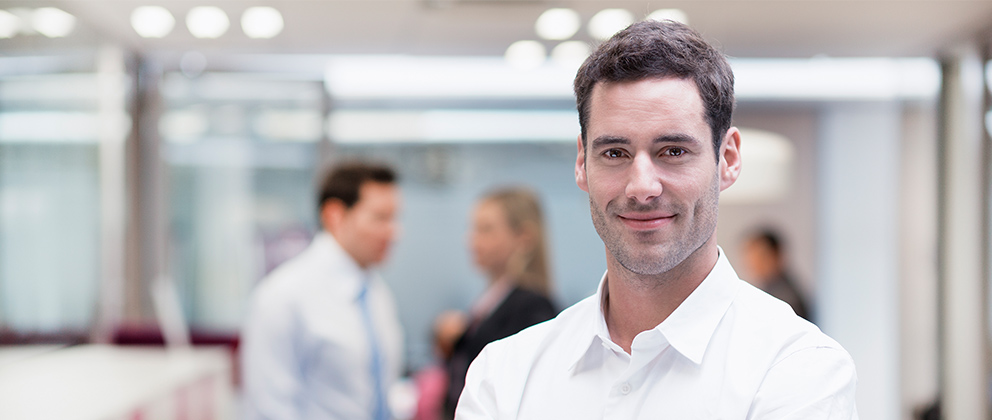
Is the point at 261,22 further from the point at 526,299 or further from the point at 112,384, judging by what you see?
the point at 526,299

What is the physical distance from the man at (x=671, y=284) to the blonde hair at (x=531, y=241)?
4.35ft

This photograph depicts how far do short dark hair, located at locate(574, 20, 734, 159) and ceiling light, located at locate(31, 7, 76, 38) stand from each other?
2.35 metres

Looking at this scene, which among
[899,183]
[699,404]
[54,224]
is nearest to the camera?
[699,404]

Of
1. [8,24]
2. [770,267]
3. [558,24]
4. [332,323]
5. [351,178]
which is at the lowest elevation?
[770,267]

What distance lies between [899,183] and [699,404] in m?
3.27

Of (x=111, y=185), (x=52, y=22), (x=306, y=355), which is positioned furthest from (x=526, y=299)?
(x=111, y=185)

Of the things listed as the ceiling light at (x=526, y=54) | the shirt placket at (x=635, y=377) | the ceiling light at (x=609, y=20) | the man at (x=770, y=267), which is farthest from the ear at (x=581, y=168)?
the man at (x=770, y=267)

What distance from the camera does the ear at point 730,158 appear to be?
1.16 meters

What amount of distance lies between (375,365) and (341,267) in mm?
372

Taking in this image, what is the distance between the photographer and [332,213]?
2877 mm

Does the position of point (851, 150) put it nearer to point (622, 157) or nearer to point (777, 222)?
point (777, 222)

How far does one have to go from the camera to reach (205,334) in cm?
422

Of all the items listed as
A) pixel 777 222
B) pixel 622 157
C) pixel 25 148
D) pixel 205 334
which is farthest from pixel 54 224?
pixel 777 222

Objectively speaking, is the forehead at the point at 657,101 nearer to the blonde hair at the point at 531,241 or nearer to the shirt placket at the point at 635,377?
the shirt placket at the point at 635,377
